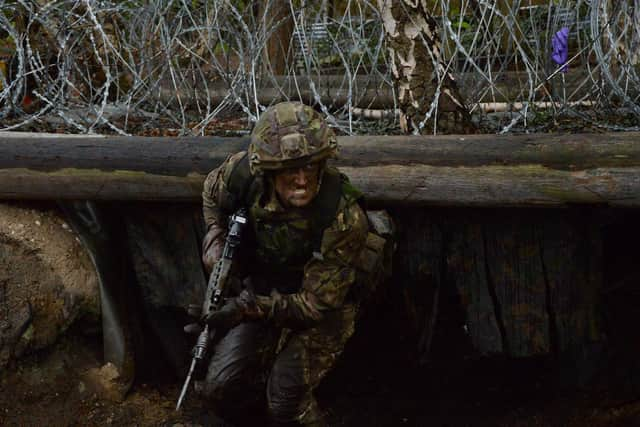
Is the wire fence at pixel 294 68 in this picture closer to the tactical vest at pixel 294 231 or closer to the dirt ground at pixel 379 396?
the tactical vest at pixel 294 231

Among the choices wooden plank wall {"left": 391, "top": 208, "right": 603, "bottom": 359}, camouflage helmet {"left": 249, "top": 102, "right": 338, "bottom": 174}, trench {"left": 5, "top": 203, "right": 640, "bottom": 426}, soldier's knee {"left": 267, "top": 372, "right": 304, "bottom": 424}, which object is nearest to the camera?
camouflage helmet {"left": 249, "top": 102, "right": 338, "bottom": 174}

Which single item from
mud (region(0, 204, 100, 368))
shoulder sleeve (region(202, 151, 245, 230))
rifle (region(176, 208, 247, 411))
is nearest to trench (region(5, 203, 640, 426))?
mud (region(0, 204, 100, 368))

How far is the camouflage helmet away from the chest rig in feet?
0.58

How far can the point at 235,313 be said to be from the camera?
2.37 meters

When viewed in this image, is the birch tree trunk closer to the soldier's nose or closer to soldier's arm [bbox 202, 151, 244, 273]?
soldier's arm [bbox 202, 151, 244, 273]

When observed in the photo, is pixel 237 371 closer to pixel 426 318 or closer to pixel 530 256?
pixel 426 318

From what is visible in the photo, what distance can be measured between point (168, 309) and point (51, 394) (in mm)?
611

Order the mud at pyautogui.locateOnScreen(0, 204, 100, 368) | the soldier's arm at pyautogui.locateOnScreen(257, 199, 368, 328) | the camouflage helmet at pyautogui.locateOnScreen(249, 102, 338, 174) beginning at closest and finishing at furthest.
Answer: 1. the camouflage helmet at pyautogui.locateOnScreen(249, 102, 338, 174)
2. the soldier's arm at pyautogui.locateOnScreen(257, 199, 368, 328)
3. the mud at pyautogui.locateOnScreen(0, 204, 100, 368)

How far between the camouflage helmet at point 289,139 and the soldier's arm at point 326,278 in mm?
248

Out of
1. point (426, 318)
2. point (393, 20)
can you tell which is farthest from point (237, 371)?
point (393, 20)

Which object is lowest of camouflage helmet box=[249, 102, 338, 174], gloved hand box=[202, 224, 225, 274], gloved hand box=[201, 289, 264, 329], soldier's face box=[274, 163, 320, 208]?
gloved hand box=[201, 289, 264, 329]

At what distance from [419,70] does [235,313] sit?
165 cm

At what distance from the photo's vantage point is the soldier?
2.32 m

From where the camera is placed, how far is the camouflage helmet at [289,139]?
7.43 ft
